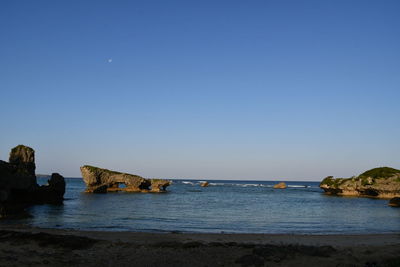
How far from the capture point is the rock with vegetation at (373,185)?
316 feet

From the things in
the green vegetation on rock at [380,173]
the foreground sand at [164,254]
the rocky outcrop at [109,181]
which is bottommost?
the foreground sand at [164,254]

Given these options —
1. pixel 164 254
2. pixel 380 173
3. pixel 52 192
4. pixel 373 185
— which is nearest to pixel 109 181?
pixel 52 192

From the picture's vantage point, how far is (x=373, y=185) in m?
101

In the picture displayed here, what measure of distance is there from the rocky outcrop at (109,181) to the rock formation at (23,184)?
104ft

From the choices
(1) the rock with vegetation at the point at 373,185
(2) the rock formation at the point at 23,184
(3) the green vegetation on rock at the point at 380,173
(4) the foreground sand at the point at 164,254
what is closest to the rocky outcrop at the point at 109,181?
(2) the rock formation at the point at 23,184

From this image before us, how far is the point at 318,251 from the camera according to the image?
70.5ft

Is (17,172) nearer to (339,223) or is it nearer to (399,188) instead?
(339,223)

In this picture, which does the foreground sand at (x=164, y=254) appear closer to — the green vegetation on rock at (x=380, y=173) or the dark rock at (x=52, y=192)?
the dark rock at (x=52, y=192)

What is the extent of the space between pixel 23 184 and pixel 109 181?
57.7 m

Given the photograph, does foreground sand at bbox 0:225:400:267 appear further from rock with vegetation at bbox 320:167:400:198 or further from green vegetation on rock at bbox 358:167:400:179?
green vegetation on rock at bbox 358:167:400:179

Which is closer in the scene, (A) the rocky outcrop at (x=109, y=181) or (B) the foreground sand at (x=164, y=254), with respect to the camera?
(B) the foreground sand at (x=164, y=254)

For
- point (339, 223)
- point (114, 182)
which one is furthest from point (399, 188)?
point (114, 182)

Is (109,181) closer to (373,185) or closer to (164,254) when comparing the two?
(373,185)

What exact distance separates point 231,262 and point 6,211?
126ft
